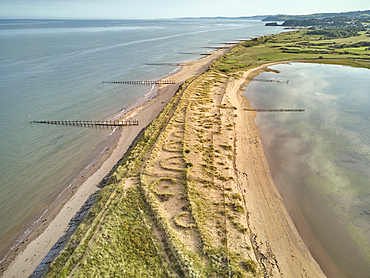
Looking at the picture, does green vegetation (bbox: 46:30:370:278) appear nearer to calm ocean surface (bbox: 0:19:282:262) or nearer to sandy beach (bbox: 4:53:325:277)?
sandy beach (bbox: 4:53:325:277)

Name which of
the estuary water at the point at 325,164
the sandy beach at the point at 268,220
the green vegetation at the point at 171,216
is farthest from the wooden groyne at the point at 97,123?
the estuary water at the point at 325,164

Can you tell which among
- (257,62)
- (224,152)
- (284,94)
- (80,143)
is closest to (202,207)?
(224,152)

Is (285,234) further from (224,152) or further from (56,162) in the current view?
(56,162)

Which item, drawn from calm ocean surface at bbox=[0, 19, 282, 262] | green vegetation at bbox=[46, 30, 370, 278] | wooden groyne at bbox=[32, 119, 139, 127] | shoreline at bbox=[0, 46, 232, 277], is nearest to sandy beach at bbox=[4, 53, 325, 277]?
shoreline at bbox=[0, 46, 232, 277]

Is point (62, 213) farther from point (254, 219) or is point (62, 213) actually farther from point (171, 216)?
point (254, 219)

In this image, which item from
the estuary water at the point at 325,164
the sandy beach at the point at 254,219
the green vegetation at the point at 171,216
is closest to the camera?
the green vegetation at the point at 171,216

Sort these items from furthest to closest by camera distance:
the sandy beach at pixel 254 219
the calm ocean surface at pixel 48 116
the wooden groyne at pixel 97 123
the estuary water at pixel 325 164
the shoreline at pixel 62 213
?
1. the wooden groyne at pixel 97 123
2. the calm ocean surface at pixel 48 116
3. the estuary water at pixel 325 164
4. the shoreline at pixel 62 213
5. the sandy beach at pixel 254 219

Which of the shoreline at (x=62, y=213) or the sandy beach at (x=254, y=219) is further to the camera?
the shoreline at (x=62, y=213)

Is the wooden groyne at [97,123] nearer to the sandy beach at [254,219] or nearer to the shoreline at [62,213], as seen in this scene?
the shoreline at [62,213]

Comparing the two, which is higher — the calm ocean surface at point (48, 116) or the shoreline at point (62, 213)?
the calm ocean surface at point (48, 116)

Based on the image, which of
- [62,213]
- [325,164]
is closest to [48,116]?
[62,213]
